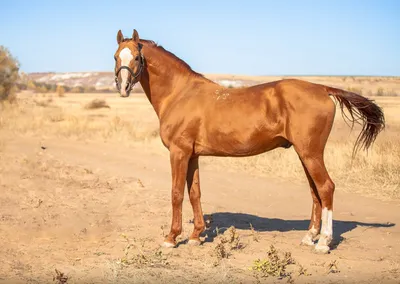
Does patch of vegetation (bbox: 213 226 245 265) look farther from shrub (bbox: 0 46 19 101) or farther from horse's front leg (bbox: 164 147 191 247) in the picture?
shrub (bbox: 0 46 19 101)

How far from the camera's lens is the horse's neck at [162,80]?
718 centimetres

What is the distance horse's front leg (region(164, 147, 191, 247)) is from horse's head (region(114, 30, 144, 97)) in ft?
3.28

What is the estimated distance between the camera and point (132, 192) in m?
10.5

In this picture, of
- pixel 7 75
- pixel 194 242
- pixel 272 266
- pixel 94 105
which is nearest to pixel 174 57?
pixel 194 242

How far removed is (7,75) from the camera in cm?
2902

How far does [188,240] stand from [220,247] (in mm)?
1003

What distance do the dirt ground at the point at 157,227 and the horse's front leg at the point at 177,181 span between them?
0.20 meters

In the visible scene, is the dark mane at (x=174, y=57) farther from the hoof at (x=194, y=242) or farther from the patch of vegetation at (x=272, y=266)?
the patch of vegetation at (x=272, y=266)

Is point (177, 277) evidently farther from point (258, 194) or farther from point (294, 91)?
point (258, 194)

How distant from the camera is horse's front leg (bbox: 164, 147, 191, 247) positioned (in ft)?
22.2

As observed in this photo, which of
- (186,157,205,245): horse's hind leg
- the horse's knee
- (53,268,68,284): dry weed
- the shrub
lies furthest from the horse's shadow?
the shrub

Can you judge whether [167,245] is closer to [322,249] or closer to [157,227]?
[157,227]

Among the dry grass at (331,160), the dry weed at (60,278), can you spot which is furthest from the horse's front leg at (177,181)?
the dry grass at (331,160)

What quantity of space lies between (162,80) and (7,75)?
24.1 meters
